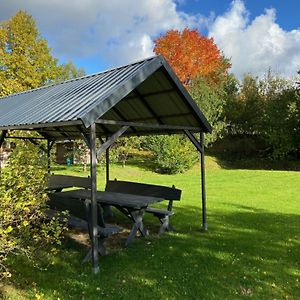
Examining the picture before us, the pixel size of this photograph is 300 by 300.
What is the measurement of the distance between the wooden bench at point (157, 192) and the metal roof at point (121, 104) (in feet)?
5.24

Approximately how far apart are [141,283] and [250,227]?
4547 millimetres

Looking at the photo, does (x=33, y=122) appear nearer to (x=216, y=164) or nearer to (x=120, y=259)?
(x=120, y=259)

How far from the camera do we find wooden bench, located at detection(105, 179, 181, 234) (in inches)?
321

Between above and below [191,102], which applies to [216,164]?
below

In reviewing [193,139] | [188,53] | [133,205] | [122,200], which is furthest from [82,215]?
[188,53]

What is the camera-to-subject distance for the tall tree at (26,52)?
2920 centimetres

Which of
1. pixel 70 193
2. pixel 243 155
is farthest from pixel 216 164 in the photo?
pixel 70 193

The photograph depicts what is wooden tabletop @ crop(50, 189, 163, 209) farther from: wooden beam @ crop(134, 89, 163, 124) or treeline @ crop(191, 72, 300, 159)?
treeline @ crop(191, 72, 300, 159)

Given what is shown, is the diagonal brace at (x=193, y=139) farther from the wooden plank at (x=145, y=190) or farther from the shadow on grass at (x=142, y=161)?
the shadow on grass at (x=142, y=161)

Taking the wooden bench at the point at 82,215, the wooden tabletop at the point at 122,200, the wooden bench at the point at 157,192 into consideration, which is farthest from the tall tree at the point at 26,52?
the wooden bench at the point at 82,215

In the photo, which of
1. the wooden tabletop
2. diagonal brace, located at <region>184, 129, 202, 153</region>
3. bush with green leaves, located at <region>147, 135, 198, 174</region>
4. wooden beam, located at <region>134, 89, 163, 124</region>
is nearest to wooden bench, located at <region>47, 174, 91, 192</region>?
the wooden tabletop

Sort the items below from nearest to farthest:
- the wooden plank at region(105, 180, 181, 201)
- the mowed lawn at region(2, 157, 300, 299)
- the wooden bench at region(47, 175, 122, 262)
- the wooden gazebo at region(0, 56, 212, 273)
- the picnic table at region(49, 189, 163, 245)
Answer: the mowed lawn at region(2, 157, 300, 299), the wooden gazebo at region(0, 56, 212, 273), the wooden bench at region(47, 175, 122, 262), the picnic table at region(49, 189, 163, 245), the wooden plank at region(105, 180, 181, 201)

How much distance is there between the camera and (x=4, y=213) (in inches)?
170

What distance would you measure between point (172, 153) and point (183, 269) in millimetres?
18441
